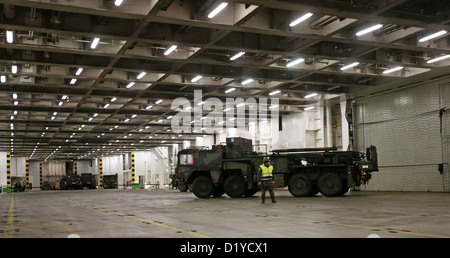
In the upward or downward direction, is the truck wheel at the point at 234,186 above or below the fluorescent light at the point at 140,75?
below

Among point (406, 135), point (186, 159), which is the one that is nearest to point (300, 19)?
point (186, 159)

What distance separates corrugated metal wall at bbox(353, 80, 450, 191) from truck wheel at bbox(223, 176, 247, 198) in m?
9.18

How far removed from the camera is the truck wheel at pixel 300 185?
2086 centimetres

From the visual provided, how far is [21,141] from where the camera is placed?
48.8m

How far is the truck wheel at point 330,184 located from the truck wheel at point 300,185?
0.59 m

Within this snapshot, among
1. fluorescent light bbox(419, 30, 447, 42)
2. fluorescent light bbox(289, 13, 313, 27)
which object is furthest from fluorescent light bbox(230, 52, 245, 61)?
fluorescent light bbox(419, 30, 447, 42)

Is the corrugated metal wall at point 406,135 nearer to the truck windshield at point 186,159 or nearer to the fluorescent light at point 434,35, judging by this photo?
the fluorescent light at point 434,35

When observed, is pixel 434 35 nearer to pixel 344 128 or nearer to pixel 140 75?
pixel 344 128

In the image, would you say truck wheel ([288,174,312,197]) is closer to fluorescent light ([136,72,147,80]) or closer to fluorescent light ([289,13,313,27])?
fluorescent light ([289,13,313,27])

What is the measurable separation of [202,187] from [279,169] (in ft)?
12.8

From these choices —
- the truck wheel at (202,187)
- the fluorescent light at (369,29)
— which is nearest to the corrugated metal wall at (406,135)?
the fluorescent light at (369,29)
